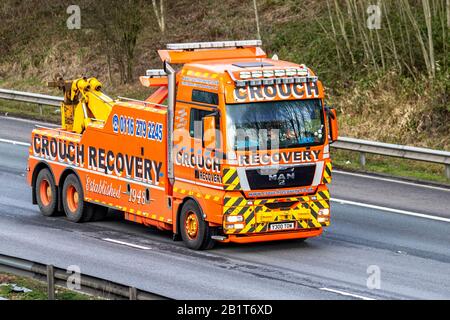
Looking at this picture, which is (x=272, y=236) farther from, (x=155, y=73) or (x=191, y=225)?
(x=155, y=73)

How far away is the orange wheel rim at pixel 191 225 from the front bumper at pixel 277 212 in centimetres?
73

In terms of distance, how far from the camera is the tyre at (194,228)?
20.1 metres

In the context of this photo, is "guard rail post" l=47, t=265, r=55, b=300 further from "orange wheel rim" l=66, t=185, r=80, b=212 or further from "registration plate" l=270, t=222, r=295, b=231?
"orange wheel rim" l=66, t=185, r=80, b=212

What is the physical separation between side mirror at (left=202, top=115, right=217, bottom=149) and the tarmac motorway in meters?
1.79

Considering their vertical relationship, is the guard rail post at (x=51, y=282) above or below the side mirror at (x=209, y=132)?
below

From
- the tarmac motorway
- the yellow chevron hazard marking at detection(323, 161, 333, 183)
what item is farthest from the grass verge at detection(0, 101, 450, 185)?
the yellow chevron hazard marking at detection(323, 161, 333, 183)

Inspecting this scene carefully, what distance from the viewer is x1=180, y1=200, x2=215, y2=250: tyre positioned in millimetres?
20078

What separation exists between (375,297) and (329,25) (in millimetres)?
19646

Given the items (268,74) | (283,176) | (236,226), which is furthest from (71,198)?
(268,74)

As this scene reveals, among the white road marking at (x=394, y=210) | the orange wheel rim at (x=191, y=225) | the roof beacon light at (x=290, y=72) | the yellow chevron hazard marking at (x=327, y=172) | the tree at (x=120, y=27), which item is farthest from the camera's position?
the tree at (x=120, y=27)

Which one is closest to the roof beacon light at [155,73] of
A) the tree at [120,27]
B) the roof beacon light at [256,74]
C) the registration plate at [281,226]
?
the roof beacon light at [256,74]

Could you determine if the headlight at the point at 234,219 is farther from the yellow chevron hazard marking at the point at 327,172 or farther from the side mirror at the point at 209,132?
the yellow chevron hazard marking at the point at 327,172
